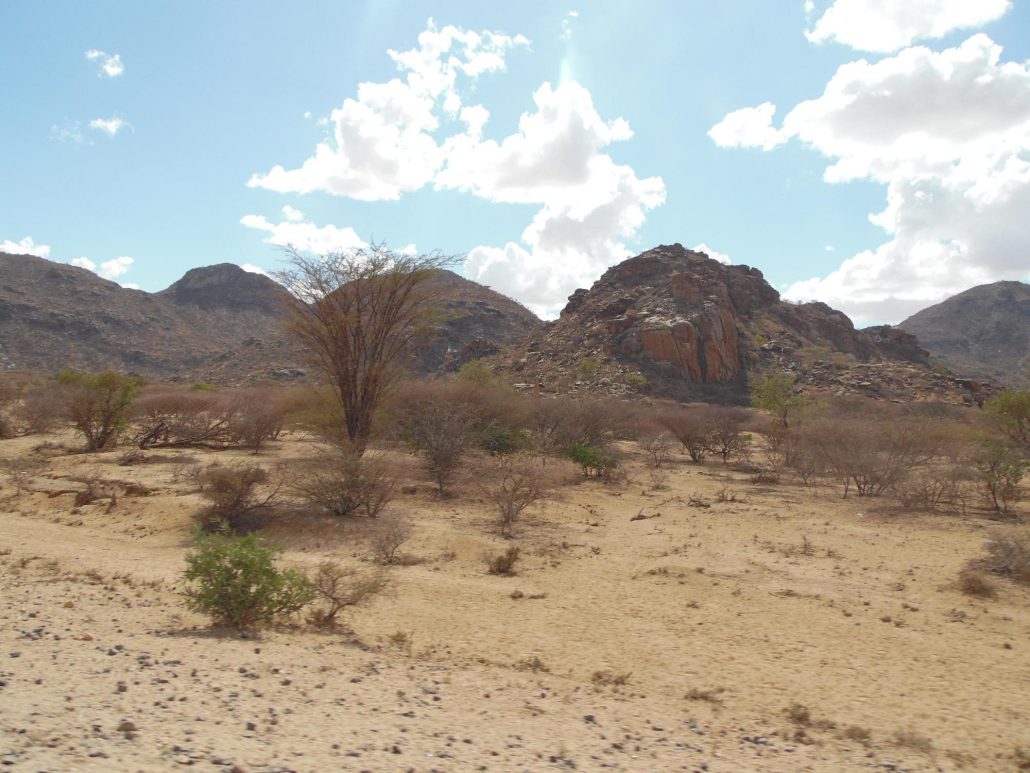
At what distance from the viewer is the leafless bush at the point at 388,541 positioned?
39.6 ft

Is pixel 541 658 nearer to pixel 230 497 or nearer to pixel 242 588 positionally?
pixel 242 588

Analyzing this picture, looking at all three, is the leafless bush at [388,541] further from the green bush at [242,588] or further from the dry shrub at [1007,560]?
the dry shrub at [1007,560]

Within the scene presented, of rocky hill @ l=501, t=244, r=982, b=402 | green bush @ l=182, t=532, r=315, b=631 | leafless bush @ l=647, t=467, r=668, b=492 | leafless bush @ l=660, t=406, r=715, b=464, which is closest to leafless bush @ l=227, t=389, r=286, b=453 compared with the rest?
leafless bush @ l=647, t=467, r=668, b=492

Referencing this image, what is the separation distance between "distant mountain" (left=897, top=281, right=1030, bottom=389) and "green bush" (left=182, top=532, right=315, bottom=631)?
102098mm

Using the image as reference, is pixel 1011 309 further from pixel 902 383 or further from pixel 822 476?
pixel 822 476

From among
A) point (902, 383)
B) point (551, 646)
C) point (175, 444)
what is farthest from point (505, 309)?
point (551, 646)

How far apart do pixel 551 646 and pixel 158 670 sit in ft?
13.5

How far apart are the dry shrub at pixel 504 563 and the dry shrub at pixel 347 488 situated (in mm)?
4106

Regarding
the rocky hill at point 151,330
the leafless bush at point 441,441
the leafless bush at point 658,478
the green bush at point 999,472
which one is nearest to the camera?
the green bush at point 999,472

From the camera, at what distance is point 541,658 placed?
7.59m

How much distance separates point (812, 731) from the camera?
575 cm

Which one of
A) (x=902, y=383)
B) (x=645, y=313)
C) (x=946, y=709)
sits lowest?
(x=946, y=709)

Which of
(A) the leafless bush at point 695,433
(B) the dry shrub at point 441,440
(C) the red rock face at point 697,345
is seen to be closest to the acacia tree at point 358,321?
(B) the dry shrub at point 441,440

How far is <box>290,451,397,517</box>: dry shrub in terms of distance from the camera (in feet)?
49.5
